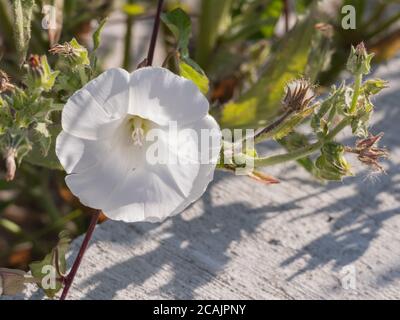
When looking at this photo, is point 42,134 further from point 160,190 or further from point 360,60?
point 360,60

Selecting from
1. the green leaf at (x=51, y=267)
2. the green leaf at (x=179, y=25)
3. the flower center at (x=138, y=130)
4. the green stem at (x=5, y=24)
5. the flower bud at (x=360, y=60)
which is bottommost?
the green leaf at (x=51, y=267)

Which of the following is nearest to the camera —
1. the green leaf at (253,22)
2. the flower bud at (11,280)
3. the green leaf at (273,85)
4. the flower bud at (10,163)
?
the flower bud at (10,163)

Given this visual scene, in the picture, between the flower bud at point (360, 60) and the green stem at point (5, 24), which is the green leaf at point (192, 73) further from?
the green stem at point (5, 24)

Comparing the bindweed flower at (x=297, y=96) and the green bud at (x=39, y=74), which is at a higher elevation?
the green bud at (x=39, y=74)

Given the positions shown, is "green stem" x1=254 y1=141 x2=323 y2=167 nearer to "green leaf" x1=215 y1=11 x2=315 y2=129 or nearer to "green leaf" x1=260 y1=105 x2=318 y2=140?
"green leaf" x1=260 y1=105 x2=318 y2=140

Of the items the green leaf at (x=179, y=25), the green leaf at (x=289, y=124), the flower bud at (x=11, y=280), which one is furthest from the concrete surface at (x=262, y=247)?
the green leaf at (x=179, y=25)

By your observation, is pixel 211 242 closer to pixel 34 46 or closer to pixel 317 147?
pixel 317 147

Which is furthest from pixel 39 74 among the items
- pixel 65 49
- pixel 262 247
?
pixel 262 247

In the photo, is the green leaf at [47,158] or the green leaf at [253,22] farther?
the green leaf at [253,22]
